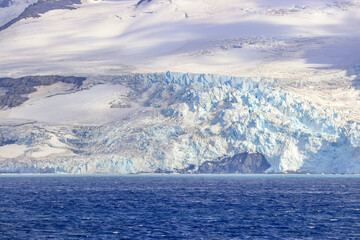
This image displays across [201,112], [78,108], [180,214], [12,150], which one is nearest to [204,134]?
[201,112]

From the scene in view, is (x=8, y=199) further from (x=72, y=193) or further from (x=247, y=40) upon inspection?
(x=247, y=40)

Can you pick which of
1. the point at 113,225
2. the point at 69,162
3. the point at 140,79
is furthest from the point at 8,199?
the point at 140,79

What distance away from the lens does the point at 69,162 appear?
13300cm

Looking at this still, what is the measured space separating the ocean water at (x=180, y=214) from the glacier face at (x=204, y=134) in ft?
98.1

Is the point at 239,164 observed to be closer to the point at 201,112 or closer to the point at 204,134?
the point at 204,134

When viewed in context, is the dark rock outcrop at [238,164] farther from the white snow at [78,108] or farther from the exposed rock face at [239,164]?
the white snow at [78,108]

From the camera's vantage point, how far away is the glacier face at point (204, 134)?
12275 centimetres

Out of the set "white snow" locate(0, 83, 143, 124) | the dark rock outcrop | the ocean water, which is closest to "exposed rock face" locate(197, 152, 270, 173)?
the dark rock outcrop

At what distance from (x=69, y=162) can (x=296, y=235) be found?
8654 cm

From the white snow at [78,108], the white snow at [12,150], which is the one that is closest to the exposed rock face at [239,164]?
the white snow at [78,108]

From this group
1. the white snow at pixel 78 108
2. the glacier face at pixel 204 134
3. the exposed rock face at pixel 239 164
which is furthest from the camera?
the white snow at pixel 78 108

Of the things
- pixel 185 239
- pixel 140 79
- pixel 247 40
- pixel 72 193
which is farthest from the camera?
pixel 247 40

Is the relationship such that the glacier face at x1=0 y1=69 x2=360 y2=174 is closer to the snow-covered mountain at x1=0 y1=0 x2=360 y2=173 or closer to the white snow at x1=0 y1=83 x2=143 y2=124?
the snow-covered mountain at x1=0 y1=0 x2=360 y2=173

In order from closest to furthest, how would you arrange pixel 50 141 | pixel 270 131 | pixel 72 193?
1. pixel 72 193
2. pixel 270 131
3. pixel 50 141
